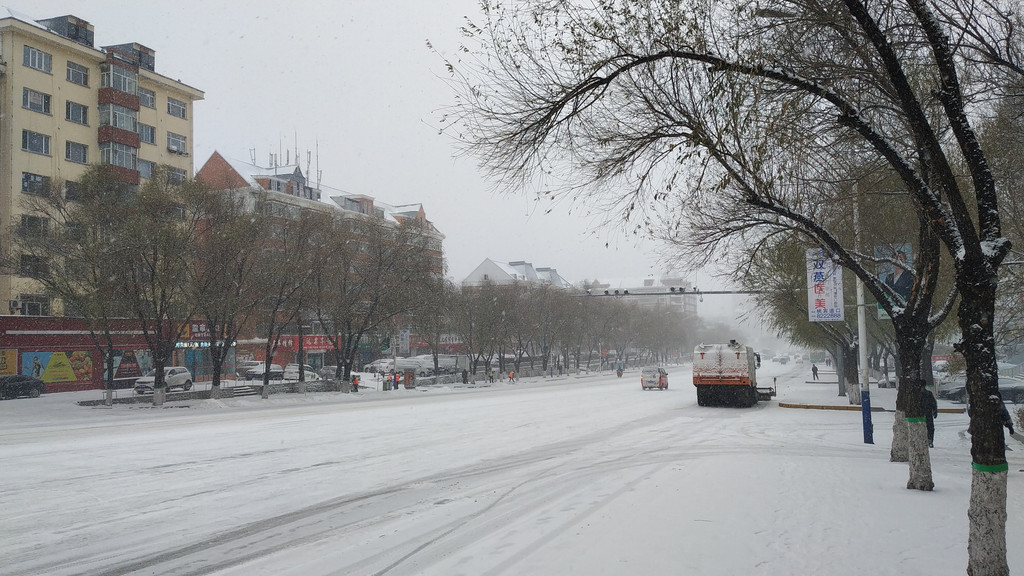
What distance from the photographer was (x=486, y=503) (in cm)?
1032

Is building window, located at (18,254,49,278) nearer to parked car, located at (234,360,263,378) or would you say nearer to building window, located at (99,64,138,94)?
building window, located at (99,64,138,94)

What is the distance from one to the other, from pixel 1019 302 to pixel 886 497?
42.2 ft

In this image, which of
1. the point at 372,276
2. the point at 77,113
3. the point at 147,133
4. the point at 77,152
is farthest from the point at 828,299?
the point at 147,133

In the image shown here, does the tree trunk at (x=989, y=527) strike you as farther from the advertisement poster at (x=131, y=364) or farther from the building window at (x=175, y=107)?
the building window at (x=175, y=107)

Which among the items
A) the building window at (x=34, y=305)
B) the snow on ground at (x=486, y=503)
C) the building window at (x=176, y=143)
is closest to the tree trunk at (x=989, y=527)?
the snow on ground at (x=486, y=503)

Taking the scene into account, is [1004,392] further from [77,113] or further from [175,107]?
[175,107]

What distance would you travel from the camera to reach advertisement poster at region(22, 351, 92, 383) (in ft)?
139

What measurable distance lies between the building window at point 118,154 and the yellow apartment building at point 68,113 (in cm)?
7

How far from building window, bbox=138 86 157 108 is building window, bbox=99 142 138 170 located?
15.3 feet

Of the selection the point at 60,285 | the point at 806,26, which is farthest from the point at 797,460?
the point at 60,285

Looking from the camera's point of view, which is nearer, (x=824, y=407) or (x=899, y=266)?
(x=899, y=266)

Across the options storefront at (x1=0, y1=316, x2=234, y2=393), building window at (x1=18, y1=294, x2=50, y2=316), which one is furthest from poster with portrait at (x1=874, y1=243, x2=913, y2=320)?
building window at (x1=18, y1=294, x2=50, y2=316)

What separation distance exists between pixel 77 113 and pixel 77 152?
275 cm

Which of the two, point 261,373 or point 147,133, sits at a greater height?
point 147,133
